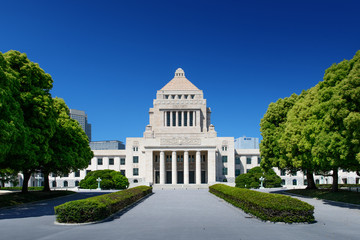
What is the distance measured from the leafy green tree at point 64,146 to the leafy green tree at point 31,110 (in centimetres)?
320

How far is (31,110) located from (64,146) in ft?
29.0

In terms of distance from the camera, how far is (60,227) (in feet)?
54.1

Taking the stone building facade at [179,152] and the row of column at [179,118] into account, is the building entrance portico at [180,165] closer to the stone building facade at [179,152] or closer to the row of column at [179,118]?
the stone building facade at [179,152]

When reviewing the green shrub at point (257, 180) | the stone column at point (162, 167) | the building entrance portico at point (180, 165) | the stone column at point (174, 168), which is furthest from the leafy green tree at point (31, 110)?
the building entrance portico at point (180, 165)

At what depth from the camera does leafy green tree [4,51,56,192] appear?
89.7 feet

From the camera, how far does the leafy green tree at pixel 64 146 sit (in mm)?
35344

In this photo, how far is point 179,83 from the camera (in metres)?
90.0

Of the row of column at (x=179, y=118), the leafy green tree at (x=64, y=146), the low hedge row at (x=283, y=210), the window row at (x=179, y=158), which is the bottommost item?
the low hedge row at (x=283, y=210)

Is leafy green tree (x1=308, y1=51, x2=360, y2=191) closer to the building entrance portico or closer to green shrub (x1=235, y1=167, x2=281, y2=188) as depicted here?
green shrub (x1=235, y1=167, x2=281, y2=188)

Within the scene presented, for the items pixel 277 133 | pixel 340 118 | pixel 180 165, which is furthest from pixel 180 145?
pixel 340 118

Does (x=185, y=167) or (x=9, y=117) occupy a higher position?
(x=9, y=117)

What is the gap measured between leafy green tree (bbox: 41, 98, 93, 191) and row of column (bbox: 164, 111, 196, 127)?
38.8 metres

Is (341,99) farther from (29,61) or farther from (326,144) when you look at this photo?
(29,61)

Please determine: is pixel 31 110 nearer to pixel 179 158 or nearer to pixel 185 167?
pixel 185 167
